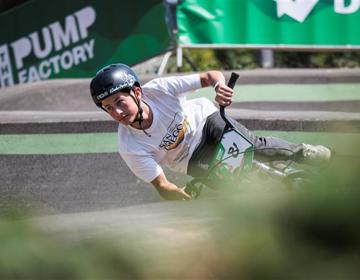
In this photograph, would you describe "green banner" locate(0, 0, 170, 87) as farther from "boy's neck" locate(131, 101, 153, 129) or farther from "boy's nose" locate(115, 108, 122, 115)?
"boy's nose" locate(115, 108, 122, 115)

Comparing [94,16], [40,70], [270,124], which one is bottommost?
[40,70]

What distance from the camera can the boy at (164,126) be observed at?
221 inches

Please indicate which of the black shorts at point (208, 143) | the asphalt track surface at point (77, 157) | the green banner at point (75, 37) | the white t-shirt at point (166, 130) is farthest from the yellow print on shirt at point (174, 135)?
the green banner at point (75, 37)

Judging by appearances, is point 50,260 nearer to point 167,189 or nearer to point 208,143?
point 167,189

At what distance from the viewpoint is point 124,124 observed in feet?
18.8

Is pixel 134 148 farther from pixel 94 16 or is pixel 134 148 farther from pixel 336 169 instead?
pixel 94 16

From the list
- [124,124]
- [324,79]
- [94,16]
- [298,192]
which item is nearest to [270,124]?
[124,124]

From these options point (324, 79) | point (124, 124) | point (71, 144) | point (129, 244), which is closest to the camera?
point (129, 244)

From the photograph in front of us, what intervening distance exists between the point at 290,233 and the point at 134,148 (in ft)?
13.7

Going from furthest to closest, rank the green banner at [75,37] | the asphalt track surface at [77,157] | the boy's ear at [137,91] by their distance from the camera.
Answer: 1. the green banner at [75,37]
2. the asphalt track surface at [77,157]
3. the boy's ear at [137,91]

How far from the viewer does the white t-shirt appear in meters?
5.82

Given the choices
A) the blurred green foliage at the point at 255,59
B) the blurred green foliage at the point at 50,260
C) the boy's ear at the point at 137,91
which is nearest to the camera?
the blurred green foliage at the point at 50,260

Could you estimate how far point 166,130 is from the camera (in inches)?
232

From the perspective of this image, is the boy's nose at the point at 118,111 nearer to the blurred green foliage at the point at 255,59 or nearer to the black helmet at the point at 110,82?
the black helmet at the point at 110,82
